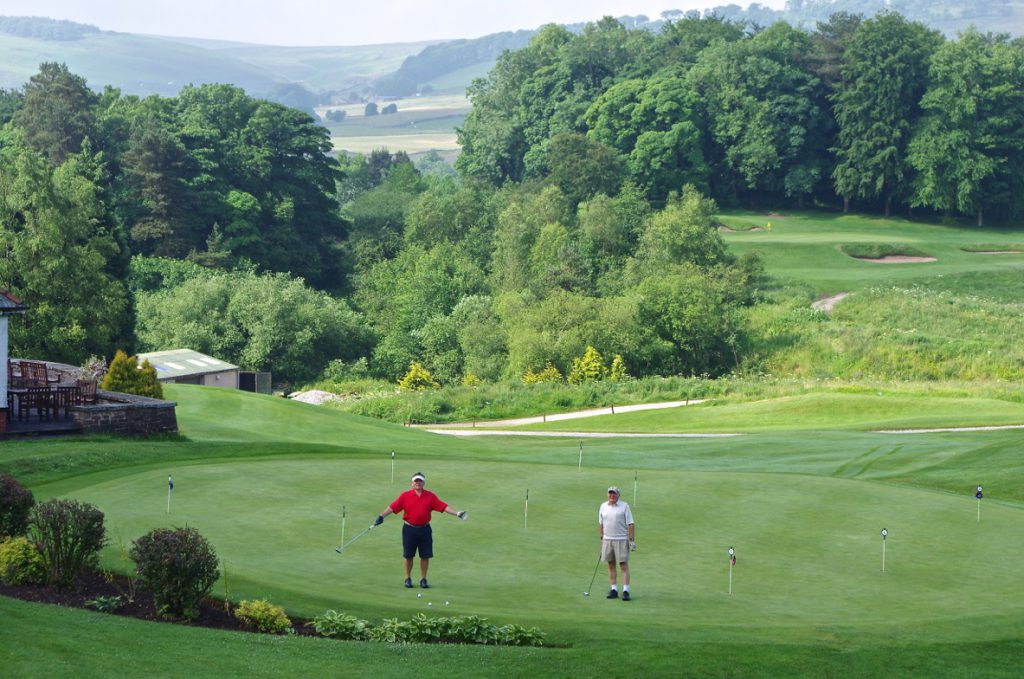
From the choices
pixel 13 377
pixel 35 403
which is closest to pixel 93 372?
pixel 13 377

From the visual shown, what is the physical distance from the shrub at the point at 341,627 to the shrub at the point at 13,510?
5.69 metres

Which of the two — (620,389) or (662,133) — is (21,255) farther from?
(662,133)

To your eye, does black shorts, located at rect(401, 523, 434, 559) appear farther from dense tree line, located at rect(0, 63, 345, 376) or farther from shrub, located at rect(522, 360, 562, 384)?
dense tree line, located at rect(0, 63, 345, 376)

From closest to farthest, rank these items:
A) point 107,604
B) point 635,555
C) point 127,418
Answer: point 107,604
point 635,555
point 127,418

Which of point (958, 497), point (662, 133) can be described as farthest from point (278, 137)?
point (958, 497)

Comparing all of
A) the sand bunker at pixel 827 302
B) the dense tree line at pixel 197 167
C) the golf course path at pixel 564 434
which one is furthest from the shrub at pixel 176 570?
the sand bunker at pixel 827 302

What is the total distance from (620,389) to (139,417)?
42.0 m

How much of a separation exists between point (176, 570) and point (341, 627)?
2.23 metres

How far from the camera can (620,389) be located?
74500 millimetres

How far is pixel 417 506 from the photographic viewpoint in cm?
2120

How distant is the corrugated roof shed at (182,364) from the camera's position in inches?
2793

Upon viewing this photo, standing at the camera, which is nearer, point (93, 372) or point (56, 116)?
point (93, 372)

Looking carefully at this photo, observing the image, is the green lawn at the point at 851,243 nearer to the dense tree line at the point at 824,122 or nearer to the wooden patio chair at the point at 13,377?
the dense tree line at the point at 824,122

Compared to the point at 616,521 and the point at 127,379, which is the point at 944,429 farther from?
the point at 616,521
